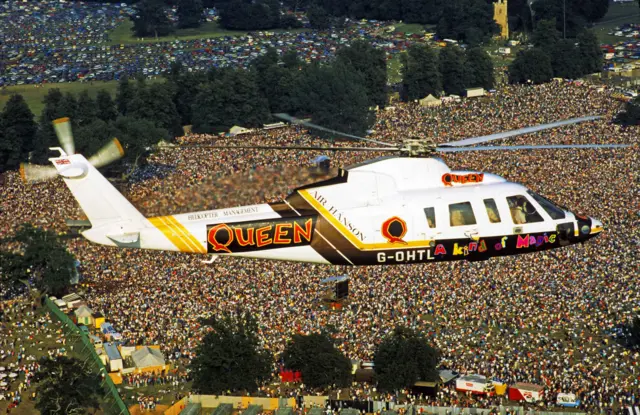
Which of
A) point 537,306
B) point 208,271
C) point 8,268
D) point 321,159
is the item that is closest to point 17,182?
point 8,268

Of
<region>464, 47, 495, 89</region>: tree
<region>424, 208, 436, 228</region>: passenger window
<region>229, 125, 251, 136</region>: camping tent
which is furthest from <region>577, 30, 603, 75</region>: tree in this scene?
<region>424, 208, 436, 228</region>: passenger window

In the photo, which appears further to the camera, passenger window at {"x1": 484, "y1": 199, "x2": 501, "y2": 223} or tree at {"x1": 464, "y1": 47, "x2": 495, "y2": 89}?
tree at {"x1": 464, "y1": 47, "x2": 495, "y2": 89}

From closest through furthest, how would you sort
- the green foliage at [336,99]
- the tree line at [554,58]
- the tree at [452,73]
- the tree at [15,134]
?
the tree at [15,134] < the green foliage at [336,99] < the tree at [452,73] < the tree line at [554,58]

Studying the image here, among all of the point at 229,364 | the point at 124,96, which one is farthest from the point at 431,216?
the point at 124,96

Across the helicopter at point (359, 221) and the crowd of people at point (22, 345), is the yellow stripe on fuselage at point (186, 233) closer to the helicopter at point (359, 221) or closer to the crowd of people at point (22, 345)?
the helicopter at point (359, 221)

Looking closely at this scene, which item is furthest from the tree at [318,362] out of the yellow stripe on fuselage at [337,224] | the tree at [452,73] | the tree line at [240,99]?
the tree at [452,73]

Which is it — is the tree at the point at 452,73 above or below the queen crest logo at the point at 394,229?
below

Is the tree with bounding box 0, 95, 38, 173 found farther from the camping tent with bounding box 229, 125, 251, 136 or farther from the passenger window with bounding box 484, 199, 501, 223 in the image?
the passenger window with bounding box 484, 199, 501, 223
